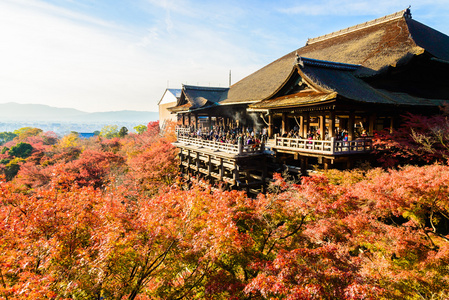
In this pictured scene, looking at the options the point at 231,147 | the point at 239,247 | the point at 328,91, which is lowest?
the point at 239,247

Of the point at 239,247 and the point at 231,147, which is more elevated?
the point at 231,147

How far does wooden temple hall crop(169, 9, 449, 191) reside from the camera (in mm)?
13633

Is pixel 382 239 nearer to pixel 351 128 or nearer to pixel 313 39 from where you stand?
pixel 351 128

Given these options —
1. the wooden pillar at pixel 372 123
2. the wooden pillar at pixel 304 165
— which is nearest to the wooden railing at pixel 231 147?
the wooden pillar at pixel 304 165

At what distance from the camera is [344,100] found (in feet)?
41.0

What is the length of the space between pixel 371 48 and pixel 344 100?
11398 millimetres

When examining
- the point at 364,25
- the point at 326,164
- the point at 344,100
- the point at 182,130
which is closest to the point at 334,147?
the point at 326,164

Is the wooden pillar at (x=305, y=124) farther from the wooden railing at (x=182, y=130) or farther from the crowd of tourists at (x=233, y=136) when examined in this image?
the wooden railing at (x=182, y=130)

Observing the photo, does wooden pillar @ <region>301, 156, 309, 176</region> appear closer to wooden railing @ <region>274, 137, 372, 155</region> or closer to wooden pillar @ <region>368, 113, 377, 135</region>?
wooden railing @ <region>274, 137, 372, 155</region>

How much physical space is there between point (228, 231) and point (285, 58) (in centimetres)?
2697

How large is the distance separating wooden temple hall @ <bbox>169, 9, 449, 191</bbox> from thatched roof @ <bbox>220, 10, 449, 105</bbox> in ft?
0.30

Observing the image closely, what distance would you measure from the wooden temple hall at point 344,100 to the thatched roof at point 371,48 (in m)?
0.09

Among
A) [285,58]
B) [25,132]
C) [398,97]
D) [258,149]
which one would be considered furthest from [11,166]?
[398,97]

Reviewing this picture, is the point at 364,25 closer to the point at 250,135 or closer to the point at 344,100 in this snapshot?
the point at 250,135
